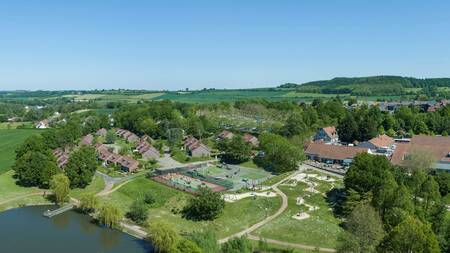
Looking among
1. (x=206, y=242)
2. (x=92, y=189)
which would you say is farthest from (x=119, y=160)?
(x=206, y=242)

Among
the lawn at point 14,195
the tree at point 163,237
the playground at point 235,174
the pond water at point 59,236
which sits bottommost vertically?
the pond water at point 59,236

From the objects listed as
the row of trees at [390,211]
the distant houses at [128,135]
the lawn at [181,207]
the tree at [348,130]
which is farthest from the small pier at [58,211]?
the tree at [348,130]

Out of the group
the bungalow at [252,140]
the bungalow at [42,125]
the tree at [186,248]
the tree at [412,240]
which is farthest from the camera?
the bungalow at [42,125]

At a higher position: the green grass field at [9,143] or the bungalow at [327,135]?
the bungalow at [327,135]

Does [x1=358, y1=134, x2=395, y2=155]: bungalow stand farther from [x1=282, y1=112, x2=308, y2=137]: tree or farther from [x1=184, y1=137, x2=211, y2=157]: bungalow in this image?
[x1=184, y1=137, x2=211, y2=157]: bungalow

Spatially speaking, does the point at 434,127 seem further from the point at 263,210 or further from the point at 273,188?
the point at 263,210

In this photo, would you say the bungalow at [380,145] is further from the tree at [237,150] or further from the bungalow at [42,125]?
the bungalow at [42,125]

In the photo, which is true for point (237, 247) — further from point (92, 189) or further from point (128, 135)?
point (128, 135)
